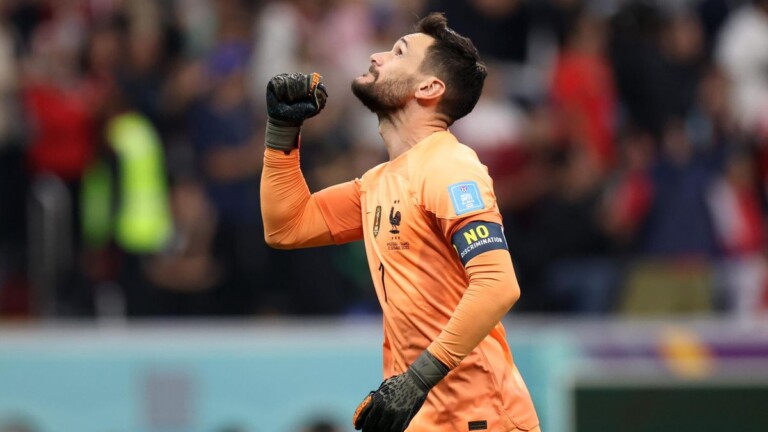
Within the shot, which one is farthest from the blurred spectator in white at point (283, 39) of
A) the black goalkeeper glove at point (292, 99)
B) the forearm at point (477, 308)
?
the forearm at point (477, 308)

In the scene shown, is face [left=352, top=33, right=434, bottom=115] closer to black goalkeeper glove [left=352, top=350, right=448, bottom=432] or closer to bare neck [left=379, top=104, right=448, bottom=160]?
bare neck [left=379, top=104, right=448, bottom=160]

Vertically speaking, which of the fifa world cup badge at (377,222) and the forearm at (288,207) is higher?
the forearm at (288,207)

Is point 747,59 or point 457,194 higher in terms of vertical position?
point 747,59

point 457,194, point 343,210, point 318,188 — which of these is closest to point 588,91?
point 318,188

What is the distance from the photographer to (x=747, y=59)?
42.4ft

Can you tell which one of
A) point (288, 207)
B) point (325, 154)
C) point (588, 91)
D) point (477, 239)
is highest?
point (588, 91)

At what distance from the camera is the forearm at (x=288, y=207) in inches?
212

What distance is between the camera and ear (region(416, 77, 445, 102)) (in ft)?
17.2

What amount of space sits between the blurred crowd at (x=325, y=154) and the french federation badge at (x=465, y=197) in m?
5.82

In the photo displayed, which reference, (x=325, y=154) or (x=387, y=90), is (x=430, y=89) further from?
(x=325, y=154)

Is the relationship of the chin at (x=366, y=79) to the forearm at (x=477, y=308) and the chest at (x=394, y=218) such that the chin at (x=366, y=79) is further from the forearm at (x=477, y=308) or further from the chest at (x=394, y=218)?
the forearm at (x=477, y=308)

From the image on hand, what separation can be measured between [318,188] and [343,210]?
5312 mm

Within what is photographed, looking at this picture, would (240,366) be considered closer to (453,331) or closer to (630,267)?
(630,267)

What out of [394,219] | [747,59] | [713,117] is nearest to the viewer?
[394,219]
